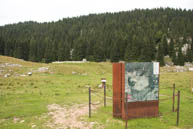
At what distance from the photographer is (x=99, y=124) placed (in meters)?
8.68

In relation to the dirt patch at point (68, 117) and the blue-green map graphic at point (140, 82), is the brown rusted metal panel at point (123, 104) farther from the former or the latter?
the dirt patch at point (68, 117)

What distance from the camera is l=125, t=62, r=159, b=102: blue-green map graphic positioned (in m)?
9.17

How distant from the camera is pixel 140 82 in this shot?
9391 millimetres

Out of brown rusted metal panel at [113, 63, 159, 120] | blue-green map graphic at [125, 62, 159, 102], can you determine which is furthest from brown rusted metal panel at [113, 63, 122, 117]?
blue-green map graphic at [125, 62, 159, 102]

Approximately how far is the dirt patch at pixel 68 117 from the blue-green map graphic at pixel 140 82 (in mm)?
2863

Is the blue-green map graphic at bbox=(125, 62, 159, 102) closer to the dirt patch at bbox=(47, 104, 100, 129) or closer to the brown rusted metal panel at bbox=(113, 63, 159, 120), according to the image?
the brown rusted metal panel at bbox=(113, 63, 159, 120)

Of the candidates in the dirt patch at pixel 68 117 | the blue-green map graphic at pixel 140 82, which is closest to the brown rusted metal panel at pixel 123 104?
the blue-green map graphic at pixel 140 82

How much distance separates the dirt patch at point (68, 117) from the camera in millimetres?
8523

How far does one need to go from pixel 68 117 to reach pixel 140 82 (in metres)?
4.87

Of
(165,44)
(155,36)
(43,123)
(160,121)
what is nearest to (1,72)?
(43,123)

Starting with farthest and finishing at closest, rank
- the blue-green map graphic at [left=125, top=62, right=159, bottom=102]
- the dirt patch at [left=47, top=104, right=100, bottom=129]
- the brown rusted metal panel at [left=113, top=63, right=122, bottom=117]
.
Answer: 1. the brown rusted metal panel at [left=113, top=63, right=122, bottom=117]
2. the blue-green map graphic at [left=125, top=62, right=159, bottom=102]
3. the dirt patch at [left=47, top=104, right=100, bottom=129]

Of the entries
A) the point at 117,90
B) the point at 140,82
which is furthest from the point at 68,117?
the point at 140,82

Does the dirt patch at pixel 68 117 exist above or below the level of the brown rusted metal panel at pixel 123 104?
below

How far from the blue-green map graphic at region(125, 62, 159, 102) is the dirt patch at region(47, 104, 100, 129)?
286 cm
